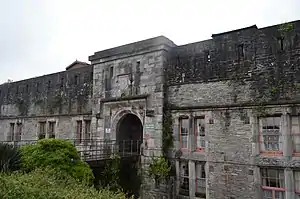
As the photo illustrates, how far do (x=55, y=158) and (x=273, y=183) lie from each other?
7.27 m

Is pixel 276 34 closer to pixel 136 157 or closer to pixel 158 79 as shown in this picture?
pixel 158 79

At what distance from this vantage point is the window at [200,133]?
431 inches

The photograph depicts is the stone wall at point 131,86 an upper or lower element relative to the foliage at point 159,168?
upper

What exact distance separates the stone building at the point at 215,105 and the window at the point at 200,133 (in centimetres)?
4

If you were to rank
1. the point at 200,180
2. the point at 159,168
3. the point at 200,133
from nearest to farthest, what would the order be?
the point at 200,180
the point at 200,133
the point at 159,168

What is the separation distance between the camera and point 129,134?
47.7 feet

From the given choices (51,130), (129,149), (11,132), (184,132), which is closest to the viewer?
(184,132)

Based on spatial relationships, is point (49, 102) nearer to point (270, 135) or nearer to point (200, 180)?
point (200, 180)

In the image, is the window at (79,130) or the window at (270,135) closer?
the window at (270,135)

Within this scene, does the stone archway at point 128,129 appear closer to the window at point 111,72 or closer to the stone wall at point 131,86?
the stone wall at point 131,86

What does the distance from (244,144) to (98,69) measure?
8324mm

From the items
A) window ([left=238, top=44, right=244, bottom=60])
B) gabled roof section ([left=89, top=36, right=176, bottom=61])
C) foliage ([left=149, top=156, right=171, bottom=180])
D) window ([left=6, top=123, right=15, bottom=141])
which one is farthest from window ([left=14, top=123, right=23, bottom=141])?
window ([left=238, top=44, right=244, bottom=60])

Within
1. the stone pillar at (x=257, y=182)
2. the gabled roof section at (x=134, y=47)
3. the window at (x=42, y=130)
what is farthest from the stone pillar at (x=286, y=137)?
the window at (x=42, y=130)


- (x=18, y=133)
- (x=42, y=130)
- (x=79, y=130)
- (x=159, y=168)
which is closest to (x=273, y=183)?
(x=159, y=168)
